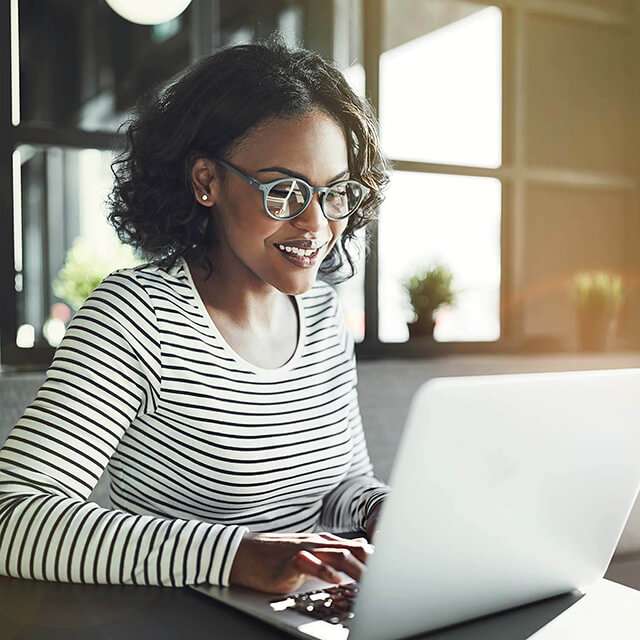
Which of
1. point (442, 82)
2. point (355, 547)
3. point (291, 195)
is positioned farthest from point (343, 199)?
point (442, 82)

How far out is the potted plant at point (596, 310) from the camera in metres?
3.15

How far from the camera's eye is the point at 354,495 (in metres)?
1.34

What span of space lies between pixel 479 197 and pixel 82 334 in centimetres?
229

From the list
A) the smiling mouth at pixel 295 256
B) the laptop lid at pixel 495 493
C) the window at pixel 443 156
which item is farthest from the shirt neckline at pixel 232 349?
the window at pixel 443 156

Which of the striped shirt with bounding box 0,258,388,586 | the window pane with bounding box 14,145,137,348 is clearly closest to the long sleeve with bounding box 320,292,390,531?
the striped shirt with bounding box 0,258,388,586

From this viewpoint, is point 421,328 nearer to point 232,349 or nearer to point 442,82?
point 442,82

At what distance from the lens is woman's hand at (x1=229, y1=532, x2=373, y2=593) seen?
0.87 m

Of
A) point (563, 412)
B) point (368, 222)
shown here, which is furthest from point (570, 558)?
point (368, 222)

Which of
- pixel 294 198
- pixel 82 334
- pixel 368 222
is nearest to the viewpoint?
pixel 82 334

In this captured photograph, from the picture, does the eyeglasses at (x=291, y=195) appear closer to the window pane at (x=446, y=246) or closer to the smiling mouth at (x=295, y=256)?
the smiling mouth at (x=295, y=256)

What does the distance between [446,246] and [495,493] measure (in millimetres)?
2469

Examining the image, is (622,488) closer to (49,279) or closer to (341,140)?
(341,140)

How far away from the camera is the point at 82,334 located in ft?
3.74

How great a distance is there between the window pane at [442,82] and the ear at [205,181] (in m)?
1.71
